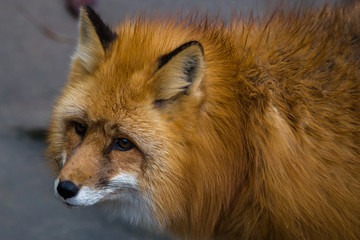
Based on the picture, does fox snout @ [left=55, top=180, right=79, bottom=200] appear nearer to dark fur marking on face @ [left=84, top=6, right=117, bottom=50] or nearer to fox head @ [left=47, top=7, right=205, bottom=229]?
fox head @ [left=47, top=7, right=205, bottom=229]

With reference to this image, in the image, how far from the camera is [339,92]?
2.98m

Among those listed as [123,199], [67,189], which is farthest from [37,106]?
[67,189]

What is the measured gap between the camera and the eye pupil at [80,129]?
9.83 ft

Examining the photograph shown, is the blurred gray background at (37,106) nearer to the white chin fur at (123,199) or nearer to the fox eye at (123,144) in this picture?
the white chin fur at (123,199)

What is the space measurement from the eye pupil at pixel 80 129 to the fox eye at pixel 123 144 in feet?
0.92

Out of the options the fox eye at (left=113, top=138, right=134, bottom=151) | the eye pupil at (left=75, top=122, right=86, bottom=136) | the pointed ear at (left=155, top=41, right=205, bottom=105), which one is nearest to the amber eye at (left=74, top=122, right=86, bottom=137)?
the eye pupil at (left=75, top=122, right=86, bottom=136)

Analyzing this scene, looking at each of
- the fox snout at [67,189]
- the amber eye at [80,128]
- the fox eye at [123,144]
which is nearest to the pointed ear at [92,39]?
the amber eye at [80,128]

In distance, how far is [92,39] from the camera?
120 inches

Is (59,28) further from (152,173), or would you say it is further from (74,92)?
(152,173)

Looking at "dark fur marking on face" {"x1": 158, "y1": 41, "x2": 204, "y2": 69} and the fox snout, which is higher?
"dark fur marking on face" {"x1": 158, "y1": 41, "x2": 204, "y2": 69}

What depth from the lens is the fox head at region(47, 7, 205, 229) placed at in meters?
2.79

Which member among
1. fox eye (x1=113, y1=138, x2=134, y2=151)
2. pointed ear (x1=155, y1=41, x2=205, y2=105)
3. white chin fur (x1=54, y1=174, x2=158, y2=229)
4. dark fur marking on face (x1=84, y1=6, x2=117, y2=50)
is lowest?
white chin fur (x1=54, y1=174, x2=158, y2=229)

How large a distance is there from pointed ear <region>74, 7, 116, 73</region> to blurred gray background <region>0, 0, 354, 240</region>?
825mm

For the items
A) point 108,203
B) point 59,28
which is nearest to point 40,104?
point 59,28
